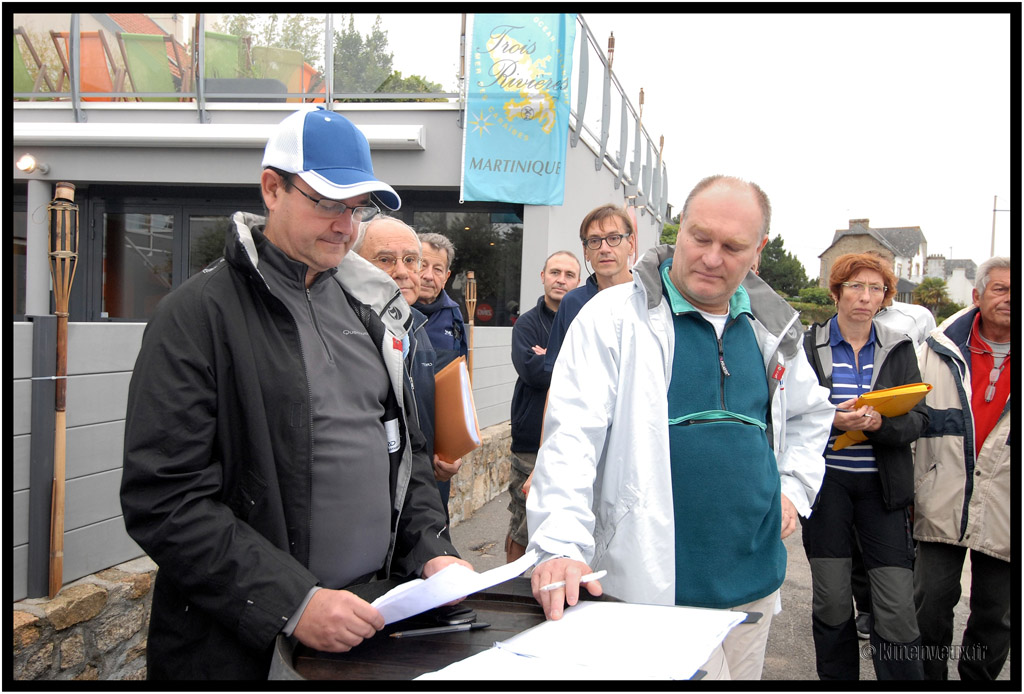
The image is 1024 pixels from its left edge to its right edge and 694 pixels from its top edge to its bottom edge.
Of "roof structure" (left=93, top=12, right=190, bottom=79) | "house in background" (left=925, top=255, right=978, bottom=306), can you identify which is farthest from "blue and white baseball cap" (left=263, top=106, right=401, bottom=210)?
"house in background" (left=925, top=255, right=978, bottom=306)

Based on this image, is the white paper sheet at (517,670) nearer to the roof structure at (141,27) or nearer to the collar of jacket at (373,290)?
the collar of jacket at (373,290)

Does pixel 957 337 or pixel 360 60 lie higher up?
pixel 360 60

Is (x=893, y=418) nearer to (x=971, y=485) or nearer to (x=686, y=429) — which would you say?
(x=971, y=485)

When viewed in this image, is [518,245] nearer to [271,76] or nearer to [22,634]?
[271,76]

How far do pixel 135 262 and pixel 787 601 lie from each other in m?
10.3

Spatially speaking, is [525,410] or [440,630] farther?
[525,410]

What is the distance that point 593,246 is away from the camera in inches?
142

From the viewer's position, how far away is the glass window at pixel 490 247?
10719mm

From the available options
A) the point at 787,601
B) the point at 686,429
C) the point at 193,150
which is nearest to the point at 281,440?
the point at 686,429

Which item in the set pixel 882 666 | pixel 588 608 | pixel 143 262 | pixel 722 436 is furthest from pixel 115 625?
pixel 143 262

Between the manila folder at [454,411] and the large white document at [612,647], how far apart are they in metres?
1.53

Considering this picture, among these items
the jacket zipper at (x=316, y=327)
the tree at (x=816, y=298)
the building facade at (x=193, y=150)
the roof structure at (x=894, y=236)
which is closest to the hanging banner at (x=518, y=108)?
the building facade at (x=193, y=150)

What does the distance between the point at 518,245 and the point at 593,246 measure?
7.19 meters

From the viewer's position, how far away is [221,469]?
4.92ft
